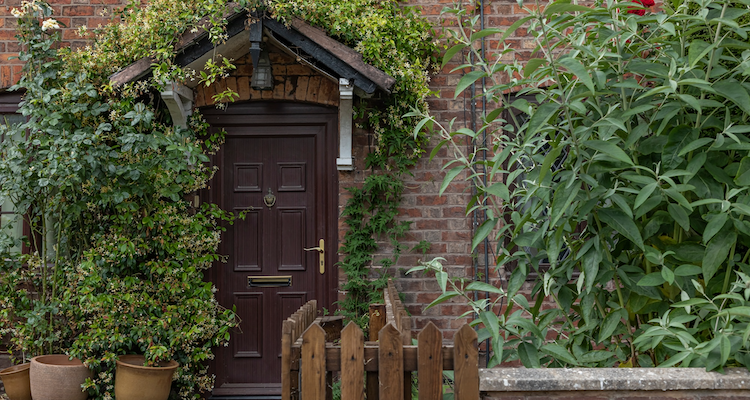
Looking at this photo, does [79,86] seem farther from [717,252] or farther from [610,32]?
[717,252]

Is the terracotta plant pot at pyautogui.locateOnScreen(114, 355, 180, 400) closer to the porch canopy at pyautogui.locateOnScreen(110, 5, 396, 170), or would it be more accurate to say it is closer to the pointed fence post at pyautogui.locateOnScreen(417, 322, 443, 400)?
the porch canopy at pyautogui.locateOnScreen(110, 5, 396, 170)

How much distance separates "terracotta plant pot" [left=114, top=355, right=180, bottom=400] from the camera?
3.61 meters

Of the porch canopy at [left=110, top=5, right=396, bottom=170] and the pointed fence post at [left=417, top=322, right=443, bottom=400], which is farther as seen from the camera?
the porch canopy at [left=110, top=5, right=396, bottom=170]

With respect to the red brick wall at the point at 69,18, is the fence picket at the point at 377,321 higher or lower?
lower

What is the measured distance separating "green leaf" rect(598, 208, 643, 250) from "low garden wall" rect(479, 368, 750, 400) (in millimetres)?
428

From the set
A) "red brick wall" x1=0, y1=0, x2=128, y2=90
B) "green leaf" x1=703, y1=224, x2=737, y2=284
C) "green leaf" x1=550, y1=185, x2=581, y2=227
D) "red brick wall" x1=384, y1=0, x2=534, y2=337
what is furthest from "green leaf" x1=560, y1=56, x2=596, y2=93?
"red brick wall" x1=0, y1=0, x2=128, y2=90

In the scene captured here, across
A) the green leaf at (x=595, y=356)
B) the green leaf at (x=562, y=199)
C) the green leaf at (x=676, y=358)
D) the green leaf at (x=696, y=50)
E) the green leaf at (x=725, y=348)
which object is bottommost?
the green leaf at (x=595, y=356)

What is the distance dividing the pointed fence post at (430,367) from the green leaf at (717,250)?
0.89 m

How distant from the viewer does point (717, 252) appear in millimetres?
1692

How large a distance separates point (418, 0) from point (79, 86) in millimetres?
2668

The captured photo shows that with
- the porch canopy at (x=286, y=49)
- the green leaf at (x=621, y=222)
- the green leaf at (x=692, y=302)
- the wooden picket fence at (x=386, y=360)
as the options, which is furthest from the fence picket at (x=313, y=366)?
the porch canopy at (x=286, y=49)

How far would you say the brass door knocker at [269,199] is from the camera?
4285 mm

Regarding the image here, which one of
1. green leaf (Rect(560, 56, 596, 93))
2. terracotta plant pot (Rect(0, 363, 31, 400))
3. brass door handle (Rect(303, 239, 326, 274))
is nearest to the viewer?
green leaf (Rect(560, 56, 596, 93))

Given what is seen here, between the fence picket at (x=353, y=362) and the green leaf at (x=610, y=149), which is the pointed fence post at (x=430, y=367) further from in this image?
the green leaf at (x=610, y=149)
